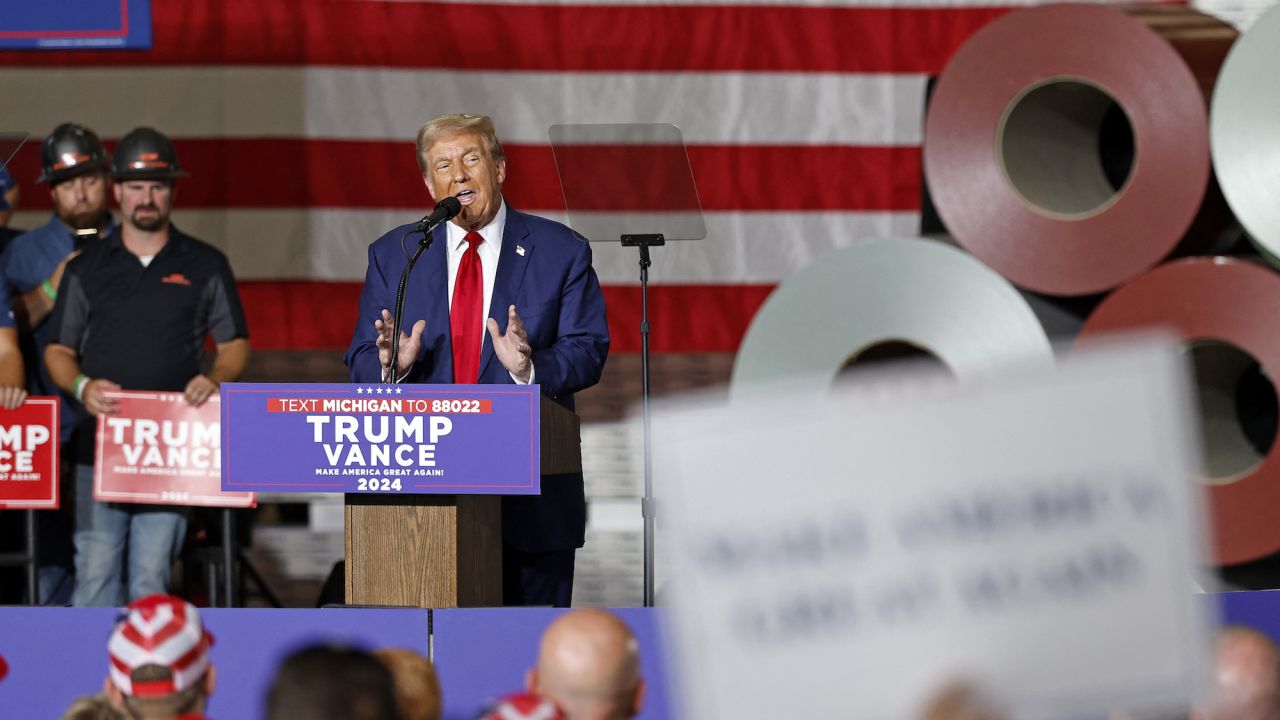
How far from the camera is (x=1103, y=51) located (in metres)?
4.29

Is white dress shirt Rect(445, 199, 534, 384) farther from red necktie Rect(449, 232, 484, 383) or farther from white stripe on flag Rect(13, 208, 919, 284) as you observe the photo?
white stripe on flag Rect(13, 208, 919, 284)

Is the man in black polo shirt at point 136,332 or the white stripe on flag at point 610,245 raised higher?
the white stripe on flag at point 610,245

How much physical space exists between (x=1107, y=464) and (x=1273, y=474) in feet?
10.5

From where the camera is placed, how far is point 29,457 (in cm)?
459

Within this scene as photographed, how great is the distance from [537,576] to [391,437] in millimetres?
568

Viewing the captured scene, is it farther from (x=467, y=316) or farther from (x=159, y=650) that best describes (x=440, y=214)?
(x=159, y=650)

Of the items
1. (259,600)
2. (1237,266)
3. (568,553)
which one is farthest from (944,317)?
(259,600)

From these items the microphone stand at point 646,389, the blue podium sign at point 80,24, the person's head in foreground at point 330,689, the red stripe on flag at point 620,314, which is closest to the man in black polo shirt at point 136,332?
the blue podium sign at point 80,24

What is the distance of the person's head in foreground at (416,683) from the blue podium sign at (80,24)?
291 cm

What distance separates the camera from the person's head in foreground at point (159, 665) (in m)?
2.01

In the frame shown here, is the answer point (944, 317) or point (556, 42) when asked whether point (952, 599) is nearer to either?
point (944, 317)

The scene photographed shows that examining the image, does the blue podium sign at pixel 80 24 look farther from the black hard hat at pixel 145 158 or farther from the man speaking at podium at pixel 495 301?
the man speaking at podium at pixel 495 301

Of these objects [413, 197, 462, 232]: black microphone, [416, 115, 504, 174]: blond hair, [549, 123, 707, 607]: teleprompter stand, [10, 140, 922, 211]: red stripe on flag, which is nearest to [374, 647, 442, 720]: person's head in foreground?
[413, 197, 462, 232]: black microphone

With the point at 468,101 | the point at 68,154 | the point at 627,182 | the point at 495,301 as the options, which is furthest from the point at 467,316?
the point at 468,101
